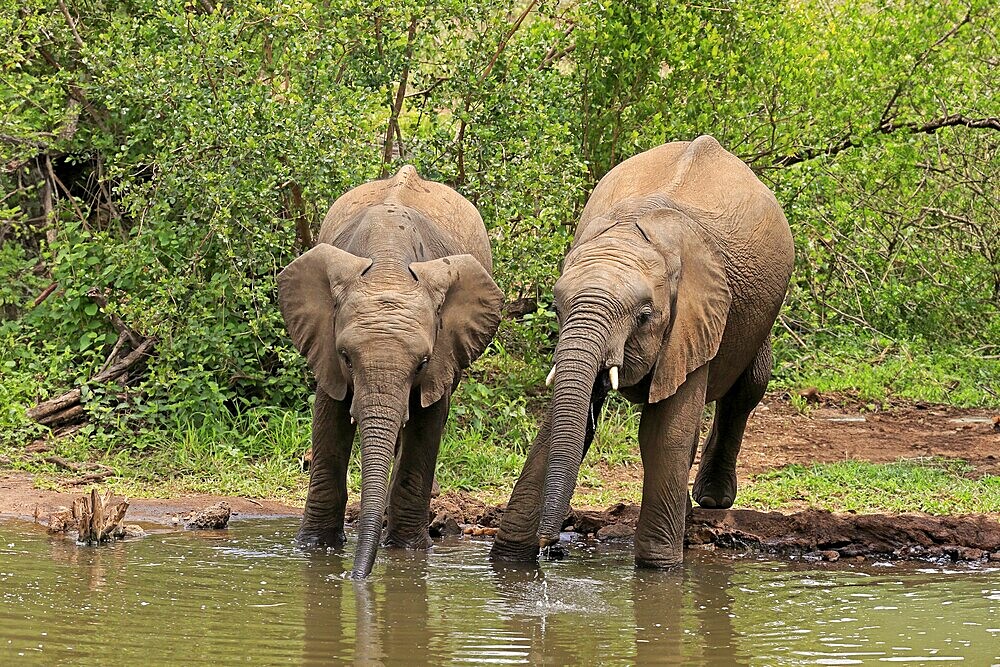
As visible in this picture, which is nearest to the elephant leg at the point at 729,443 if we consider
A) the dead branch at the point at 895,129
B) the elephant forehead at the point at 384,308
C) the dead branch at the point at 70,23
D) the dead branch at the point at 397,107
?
the elephant forehead at the point at 384,308

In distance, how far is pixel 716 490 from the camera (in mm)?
10070

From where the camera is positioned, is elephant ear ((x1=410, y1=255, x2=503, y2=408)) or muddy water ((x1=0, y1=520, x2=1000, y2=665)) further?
elephant ear ((x1=410, y1=255, x2=503, y2=408))

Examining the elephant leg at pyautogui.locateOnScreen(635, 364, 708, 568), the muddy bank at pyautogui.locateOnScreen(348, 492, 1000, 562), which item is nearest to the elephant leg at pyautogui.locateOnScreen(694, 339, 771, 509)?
the muddy bank at pyautogui.locateOnScreen(348, 492, 1000, 562)

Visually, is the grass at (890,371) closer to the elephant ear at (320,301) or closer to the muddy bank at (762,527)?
the muddy bank at (762,527)

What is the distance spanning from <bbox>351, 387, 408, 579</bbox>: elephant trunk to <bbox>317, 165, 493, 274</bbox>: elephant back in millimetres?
1701

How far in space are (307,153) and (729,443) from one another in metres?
3.66

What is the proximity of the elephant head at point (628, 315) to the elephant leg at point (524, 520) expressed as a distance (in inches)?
22.9

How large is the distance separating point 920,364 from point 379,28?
5.89m

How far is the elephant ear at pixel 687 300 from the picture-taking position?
817cm

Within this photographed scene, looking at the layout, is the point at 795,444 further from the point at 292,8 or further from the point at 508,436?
the point at 292,8

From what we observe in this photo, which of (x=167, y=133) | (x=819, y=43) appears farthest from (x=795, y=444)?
(x=167, y=133)

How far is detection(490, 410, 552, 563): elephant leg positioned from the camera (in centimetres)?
850

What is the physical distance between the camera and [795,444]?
39.9 feet

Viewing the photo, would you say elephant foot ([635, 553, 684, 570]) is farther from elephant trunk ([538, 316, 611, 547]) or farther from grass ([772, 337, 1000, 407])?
grass ([772, 337, 1000, 407])
